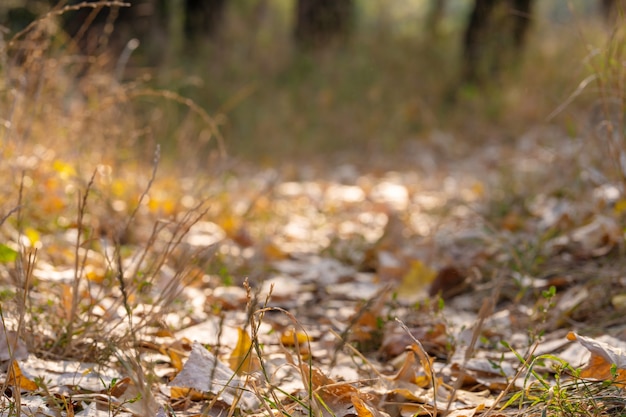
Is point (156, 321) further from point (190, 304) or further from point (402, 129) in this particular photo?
point (402, 129)

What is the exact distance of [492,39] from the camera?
8117 mm

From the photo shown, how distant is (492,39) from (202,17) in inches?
141

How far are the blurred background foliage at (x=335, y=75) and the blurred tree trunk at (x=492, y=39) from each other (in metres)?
0.02

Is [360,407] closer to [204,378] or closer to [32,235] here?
[204,378]

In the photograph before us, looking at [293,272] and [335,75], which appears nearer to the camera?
[293,272]

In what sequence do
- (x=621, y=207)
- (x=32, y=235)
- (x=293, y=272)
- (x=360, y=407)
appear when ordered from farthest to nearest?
(x=293, y=272), (x=32, y=235), (x=621, y=207), (x=360, y=407)

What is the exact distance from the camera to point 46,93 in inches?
128

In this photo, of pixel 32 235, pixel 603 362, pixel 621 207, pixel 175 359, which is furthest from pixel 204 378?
pixel 621 207

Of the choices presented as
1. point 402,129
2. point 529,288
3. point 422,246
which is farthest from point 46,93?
point 402,129

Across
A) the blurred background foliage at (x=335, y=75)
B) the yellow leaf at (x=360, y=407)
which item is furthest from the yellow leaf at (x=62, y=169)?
the blurred background foliage at (x=335, y=75)

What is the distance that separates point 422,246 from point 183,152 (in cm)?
122

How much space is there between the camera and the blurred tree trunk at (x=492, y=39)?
26.4ft

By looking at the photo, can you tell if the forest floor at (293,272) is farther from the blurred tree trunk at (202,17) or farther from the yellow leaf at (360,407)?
the blurred tree trunk at (202,17)

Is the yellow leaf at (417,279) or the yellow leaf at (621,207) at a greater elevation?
the yellow leaf at (621,207)
